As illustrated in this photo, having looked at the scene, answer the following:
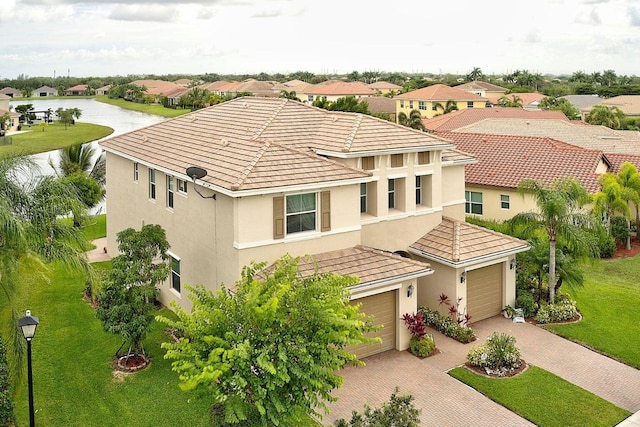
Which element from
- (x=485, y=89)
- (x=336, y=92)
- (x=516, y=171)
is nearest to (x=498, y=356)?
(x=516, y=171)

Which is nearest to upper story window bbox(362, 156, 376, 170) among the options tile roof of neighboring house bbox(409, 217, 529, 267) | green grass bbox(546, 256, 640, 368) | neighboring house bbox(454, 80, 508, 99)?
tile roof of neighboring house bbox(409, 217, 529, 267)

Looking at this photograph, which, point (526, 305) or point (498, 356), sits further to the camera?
point (526, 305)

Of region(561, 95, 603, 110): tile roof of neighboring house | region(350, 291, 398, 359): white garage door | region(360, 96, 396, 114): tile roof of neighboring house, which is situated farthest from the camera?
region(561, 95, 603, 110): tile roof of neighboring house

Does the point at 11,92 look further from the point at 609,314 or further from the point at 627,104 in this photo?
the point at 609,314

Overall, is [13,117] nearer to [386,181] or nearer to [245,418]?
[386,181]

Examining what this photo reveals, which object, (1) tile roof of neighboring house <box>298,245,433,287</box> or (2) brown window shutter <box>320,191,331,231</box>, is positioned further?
(2) brown window shutter <box>320,191,331,231</box>

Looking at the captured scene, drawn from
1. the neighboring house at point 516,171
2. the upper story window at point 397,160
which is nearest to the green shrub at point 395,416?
the upper story window at point 397,160

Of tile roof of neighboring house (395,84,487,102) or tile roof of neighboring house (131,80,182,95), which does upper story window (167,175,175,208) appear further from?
tile roof of neighboring house (131,80,182,95)
